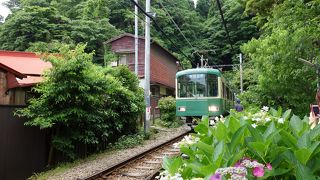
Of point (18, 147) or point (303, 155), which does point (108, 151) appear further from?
point (303, 155)

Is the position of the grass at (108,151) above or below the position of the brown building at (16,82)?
below

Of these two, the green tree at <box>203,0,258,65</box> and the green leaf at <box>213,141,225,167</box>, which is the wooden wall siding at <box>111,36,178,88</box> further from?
the green leaf at <box>213,141,225,167</box>

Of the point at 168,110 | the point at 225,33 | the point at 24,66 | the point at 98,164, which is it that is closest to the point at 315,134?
the point at 98,164

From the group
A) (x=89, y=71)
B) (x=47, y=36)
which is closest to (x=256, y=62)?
(x=89, y=71)

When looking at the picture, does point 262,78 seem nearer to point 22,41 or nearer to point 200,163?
point 200,163

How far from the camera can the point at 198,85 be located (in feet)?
50.5

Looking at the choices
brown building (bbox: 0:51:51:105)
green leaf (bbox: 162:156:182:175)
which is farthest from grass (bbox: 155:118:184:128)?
green leaf (bbox: 162:156:182:175)

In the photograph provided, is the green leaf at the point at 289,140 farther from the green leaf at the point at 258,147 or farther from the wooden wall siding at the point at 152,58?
the wooden wall siding at the point at 152,58

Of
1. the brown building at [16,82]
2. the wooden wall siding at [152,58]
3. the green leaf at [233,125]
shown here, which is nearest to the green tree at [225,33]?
the wooden wall siding at [152,58]

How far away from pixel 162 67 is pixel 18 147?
69.5ft

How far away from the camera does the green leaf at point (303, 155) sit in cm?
167

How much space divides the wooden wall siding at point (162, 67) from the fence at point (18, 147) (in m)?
17.1

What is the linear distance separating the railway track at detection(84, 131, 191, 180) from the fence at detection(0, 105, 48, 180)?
269cm

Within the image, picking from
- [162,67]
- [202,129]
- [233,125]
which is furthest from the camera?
[162,67]
